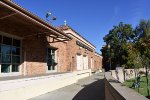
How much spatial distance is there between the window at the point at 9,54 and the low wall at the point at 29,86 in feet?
5.09

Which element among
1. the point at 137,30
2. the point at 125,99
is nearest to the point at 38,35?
the point at 125,99

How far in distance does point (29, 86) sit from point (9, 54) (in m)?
2.28

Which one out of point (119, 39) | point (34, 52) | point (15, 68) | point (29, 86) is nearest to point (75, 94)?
point (29, 86)

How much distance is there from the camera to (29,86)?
40.3 ft

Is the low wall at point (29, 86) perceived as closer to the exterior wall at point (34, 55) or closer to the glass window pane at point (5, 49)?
the exterior wall at point (34, 55)

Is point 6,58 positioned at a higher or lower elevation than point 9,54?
lower

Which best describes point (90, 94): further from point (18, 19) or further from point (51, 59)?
point (51, 59)

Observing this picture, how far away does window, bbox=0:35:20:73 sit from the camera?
12.7m

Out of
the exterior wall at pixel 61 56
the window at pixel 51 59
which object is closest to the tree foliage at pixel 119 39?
the exterior wall at pixel 61 56

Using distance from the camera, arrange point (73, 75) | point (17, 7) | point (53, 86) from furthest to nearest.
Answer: point (73, 75), point (53, 86), point (17, 7)

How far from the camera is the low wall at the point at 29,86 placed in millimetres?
10258

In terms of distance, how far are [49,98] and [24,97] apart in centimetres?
137

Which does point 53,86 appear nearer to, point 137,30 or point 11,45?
point 11,45

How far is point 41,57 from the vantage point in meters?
17.2
